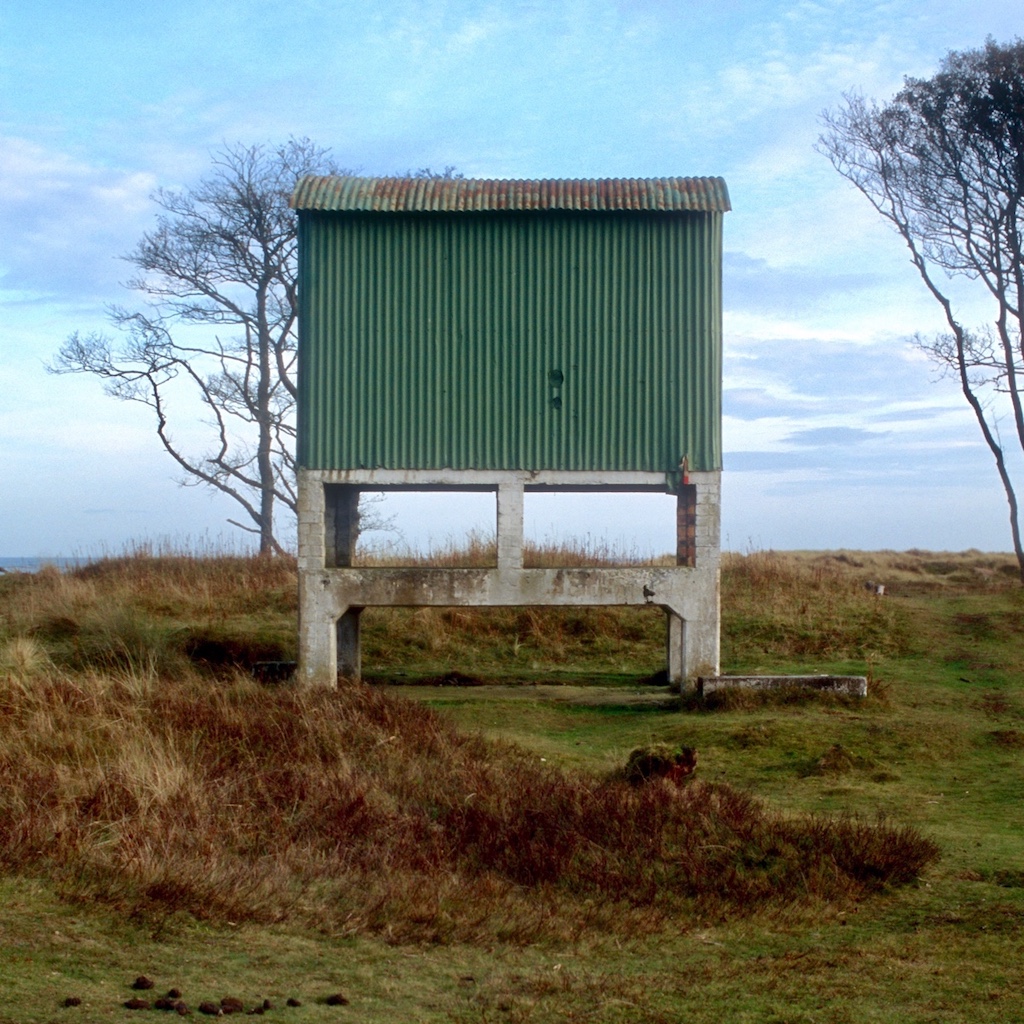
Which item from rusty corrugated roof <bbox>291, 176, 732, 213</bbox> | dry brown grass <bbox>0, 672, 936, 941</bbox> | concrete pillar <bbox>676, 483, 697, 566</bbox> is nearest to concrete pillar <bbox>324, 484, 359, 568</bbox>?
rusty corrugated roof <bbox>291, 176, 732, 213</bbox>

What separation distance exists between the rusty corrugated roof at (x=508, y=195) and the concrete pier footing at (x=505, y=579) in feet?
12.4

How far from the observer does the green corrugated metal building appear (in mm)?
16828

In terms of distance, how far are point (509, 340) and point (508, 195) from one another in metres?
2.08

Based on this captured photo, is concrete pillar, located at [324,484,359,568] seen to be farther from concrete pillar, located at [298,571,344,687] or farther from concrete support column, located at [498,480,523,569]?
concrete support column, located at [498,480,523,569]

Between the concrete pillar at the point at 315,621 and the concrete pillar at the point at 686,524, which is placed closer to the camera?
the concrete pillar at the point at 315,621

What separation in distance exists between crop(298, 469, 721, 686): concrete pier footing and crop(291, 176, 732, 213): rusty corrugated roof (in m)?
3.79

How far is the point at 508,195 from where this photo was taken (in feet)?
55.5

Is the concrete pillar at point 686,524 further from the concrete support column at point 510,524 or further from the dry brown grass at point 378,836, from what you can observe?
the dry brown grass at point 378,836

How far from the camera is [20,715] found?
10.9 m

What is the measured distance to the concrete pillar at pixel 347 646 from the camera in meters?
19.0

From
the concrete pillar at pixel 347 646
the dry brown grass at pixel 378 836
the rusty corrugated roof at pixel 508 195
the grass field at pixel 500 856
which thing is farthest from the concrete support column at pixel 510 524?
the dry brown grass at pixel 378 836

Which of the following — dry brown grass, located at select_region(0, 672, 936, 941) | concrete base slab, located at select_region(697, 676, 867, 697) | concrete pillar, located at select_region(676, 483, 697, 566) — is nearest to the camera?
dry brown grass, located at select_region(0, 672, 936, 941)

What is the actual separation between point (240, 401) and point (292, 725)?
897 inches

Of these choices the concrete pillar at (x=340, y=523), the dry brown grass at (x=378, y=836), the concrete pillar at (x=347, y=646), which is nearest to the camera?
the dry brown grass at (x=378, y=836)
